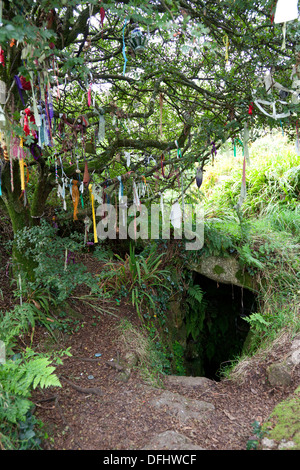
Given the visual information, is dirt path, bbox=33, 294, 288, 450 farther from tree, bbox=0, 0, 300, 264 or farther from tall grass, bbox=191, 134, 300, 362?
tree, bbox=0, 0, 300, 264

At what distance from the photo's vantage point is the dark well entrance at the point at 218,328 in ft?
16.0

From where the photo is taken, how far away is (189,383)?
2.88 metres

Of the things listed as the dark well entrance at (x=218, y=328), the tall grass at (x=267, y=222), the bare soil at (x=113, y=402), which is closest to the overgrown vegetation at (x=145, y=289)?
the tall grass at (x=267, y=222)

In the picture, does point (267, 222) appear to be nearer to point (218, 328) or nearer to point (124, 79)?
point (218, 328)

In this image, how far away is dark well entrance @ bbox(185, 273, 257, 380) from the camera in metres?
4.89

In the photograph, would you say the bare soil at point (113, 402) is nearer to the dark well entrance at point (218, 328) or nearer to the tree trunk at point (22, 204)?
the tree trunk at point (22, 204)

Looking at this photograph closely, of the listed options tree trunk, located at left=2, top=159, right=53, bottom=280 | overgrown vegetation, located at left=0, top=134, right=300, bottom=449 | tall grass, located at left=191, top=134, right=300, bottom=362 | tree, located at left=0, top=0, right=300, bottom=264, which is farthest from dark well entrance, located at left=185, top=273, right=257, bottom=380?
tree trunk, located at left=2, top=159, right=53, bottom=280

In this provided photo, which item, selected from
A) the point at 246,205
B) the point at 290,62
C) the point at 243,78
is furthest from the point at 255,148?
the point at 290,62

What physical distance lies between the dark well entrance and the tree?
232 centimetres

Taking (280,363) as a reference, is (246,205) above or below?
above

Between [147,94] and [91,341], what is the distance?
3029 millimetres

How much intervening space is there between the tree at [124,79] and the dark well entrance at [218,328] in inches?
91.3

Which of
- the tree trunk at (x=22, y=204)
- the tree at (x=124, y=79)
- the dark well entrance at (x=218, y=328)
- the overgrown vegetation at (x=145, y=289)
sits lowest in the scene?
the dark well entrance at (x=218, y=328)
